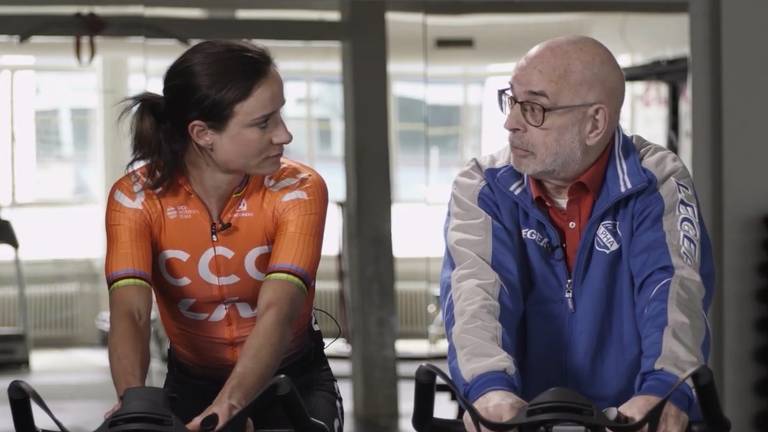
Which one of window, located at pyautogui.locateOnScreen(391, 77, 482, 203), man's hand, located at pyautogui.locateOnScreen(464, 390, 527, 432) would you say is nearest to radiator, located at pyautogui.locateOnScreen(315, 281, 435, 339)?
window, located at pyautogui.locateOnScreen(391, 77, 482, 203)

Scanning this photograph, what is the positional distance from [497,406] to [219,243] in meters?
0.77

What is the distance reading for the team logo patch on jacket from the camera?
8.07ft

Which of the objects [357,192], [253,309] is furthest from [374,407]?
[253,309]

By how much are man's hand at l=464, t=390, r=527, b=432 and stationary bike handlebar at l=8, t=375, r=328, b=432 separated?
0.34 metres

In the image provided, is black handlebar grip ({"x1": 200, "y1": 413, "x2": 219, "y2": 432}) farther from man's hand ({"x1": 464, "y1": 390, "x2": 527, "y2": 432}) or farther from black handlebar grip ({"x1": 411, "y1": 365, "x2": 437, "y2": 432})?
man's hand ({"x1": 464, "y1": 390, "x2": 527, "y2": 432})

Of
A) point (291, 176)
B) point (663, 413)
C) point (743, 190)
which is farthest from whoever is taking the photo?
point (743, 190)

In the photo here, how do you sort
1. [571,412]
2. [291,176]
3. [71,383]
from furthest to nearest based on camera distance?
1. [71,383]
2. [291,176]
3. [571,412]

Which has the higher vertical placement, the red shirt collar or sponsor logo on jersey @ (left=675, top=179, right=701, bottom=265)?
the red shirt collar

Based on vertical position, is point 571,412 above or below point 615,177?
below

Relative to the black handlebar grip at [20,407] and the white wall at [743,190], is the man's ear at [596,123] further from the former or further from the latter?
the white wall at [743,190]

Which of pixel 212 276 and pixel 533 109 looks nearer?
pixel 533 109

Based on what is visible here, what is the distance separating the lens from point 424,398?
Result: 6.54 ft

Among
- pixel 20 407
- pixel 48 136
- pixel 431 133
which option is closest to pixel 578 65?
pixel 20 407

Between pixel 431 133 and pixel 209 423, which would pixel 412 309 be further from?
pixel 209 423
